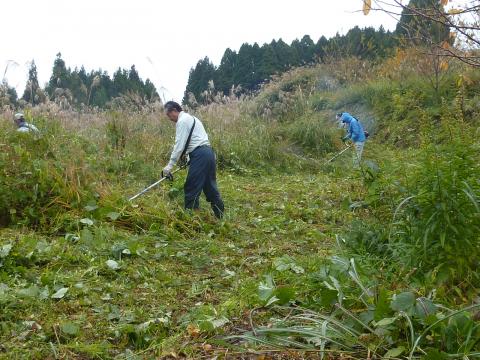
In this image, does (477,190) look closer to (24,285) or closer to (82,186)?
(24,285)

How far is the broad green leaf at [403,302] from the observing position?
7.46ft

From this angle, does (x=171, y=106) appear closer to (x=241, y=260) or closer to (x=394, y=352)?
(x=241, y=260)

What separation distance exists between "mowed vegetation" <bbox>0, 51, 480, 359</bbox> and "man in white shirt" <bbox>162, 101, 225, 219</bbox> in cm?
32

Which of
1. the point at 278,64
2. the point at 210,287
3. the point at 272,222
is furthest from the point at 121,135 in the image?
the point at 278,64

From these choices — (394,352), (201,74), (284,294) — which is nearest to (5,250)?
(284,294)

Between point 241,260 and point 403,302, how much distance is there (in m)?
2.70

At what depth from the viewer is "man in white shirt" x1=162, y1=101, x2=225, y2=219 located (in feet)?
21.4

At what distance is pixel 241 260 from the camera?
489 centimetres

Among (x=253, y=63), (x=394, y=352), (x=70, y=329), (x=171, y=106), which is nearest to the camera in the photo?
(x=394, y=352)

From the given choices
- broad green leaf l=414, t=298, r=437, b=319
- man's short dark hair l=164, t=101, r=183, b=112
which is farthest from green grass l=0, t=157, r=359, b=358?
man's short dark hair l=164, t=101, r=183, b=112

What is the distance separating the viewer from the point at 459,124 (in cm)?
344

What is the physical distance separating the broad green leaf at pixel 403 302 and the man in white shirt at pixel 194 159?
14.3 ft

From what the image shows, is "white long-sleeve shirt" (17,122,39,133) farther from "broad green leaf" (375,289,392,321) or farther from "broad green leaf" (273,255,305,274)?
"broad green leaf" (375,289,392,321)

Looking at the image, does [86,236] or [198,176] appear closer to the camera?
[86,236]
